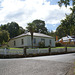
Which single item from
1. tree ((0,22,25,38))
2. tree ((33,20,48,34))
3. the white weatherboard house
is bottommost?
the white weatherboard house

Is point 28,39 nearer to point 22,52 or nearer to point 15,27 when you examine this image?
point 22,52

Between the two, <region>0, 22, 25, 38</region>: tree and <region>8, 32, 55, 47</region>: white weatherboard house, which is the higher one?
<region>0, 22, 25, 38</region>: tree

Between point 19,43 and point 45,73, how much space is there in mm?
25830

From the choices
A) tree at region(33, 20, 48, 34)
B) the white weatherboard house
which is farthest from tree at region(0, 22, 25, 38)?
tree at region(33, 20, 48, 34)

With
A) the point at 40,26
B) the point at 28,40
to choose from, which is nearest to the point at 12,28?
the point at 40,26

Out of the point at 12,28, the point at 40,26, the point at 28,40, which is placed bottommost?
the point at 28,40

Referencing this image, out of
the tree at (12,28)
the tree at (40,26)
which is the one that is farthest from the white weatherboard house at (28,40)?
the tree at (40,26)

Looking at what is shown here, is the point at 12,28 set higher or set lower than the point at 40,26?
lower

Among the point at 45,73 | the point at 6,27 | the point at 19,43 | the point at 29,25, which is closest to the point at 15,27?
the point at 6,27

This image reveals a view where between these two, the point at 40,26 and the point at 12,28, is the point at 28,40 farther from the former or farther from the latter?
the point at 40,26

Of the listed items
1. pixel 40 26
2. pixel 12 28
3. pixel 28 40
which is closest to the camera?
pixel 28 40

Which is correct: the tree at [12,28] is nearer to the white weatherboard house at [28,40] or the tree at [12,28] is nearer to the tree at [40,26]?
the white weatherboard house at [28,40]

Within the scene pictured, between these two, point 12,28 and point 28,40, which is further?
point 12,28

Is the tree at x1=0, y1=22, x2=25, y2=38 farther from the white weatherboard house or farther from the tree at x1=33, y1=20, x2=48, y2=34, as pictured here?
the tree at x1=33, y1=20, x2=48, y2=34
